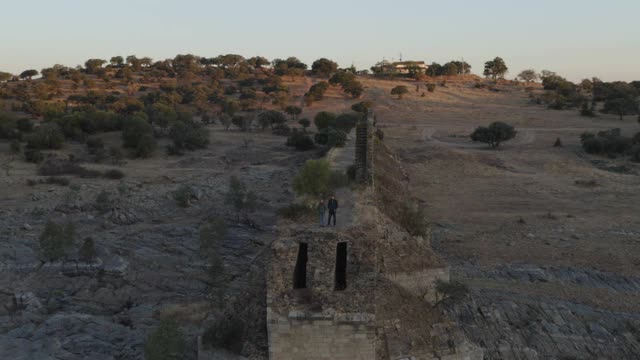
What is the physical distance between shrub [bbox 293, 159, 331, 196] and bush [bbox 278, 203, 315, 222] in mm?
1242

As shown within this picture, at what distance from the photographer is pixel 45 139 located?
31781 millimetres

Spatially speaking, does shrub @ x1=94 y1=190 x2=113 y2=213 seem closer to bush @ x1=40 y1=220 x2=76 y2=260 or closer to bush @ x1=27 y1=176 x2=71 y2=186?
bush @ x1=27 y1=176 x2=71 y2=186

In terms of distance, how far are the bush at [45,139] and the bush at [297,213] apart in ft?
84.4

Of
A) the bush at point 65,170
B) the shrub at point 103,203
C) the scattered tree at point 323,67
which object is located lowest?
the shrub at point 103,203

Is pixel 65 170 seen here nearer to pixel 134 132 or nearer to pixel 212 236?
pixel 134 132

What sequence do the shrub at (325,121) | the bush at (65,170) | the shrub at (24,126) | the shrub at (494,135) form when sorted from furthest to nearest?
the shrub at (325,121) → the shrub at (494,135) → the shrub at (24,126) → the bush at (65,170)

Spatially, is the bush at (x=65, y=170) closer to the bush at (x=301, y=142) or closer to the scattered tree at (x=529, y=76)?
the bush at (x=301, y=142)

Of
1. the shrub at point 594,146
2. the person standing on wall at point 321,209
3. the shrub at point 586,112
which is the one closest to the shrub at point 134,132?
the person standing on wall at point 321,209

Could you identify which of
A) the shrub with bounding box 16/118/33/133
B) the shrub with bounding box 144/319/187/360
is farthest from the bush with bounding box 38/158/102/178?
the shrub with bounding box 144/319/187/360

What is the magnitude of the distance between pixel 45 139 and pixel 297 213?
26088 millimetres

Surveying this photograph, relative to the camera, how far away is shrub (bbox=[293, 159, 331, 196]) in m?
12.4

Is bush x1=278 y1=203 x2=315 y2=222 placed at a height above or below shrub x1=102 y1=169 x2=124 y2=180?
above

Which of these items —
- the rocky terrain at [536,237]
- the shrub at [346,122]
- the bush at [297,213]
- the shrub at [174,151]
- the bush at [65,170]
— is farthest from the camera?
the shrub at [346,122]

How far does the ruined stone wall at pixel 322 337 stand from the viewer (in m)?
7.11
